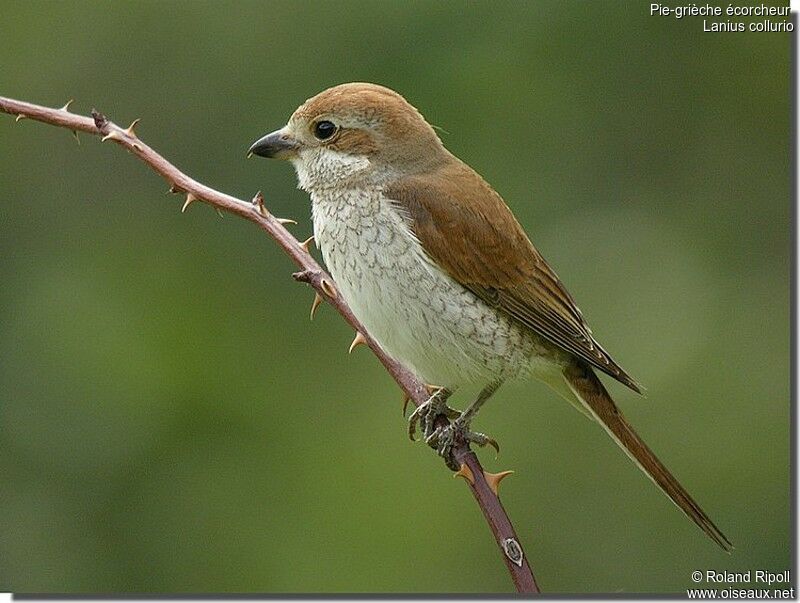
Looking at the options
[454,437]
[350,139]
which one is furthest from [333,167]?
[454,437]

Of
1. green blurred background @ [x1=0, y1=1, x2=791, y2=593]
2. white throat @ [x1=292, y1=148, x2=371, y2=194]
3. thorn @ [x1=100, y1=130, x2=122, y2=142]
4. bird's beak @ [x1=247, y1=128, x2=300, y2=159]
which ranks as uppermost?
thorn @ [x1=100, y1=130, x2=122, y2=142]

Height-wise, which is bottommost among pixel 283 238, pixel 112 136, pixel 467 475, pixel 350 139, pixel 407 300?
pixel 467 475

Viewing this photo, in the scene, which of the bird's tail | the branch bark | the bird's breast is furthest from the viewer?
the bird's breast

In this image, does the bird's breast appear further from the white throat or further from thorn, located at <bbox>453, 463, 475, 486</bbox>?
thorn, located at <bbox>453, 463, 475, 486</bbox>

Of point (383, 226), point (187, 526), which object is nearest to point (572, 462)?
point (187, 526)

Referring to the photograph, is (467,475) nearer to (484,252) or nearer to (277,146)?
(484,252)

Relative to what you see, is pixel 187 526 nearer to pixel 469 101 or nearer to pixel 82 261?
pixel 82 261

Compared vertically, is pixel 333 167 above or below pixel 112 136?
below

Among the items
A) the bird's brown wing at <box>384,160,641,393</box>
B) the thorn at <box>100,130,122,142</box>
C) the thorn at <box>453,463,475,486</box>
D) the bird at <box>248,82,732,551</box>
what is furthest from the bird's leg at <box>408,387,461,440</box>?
the thorn at <box>100,130,122,142</box>
